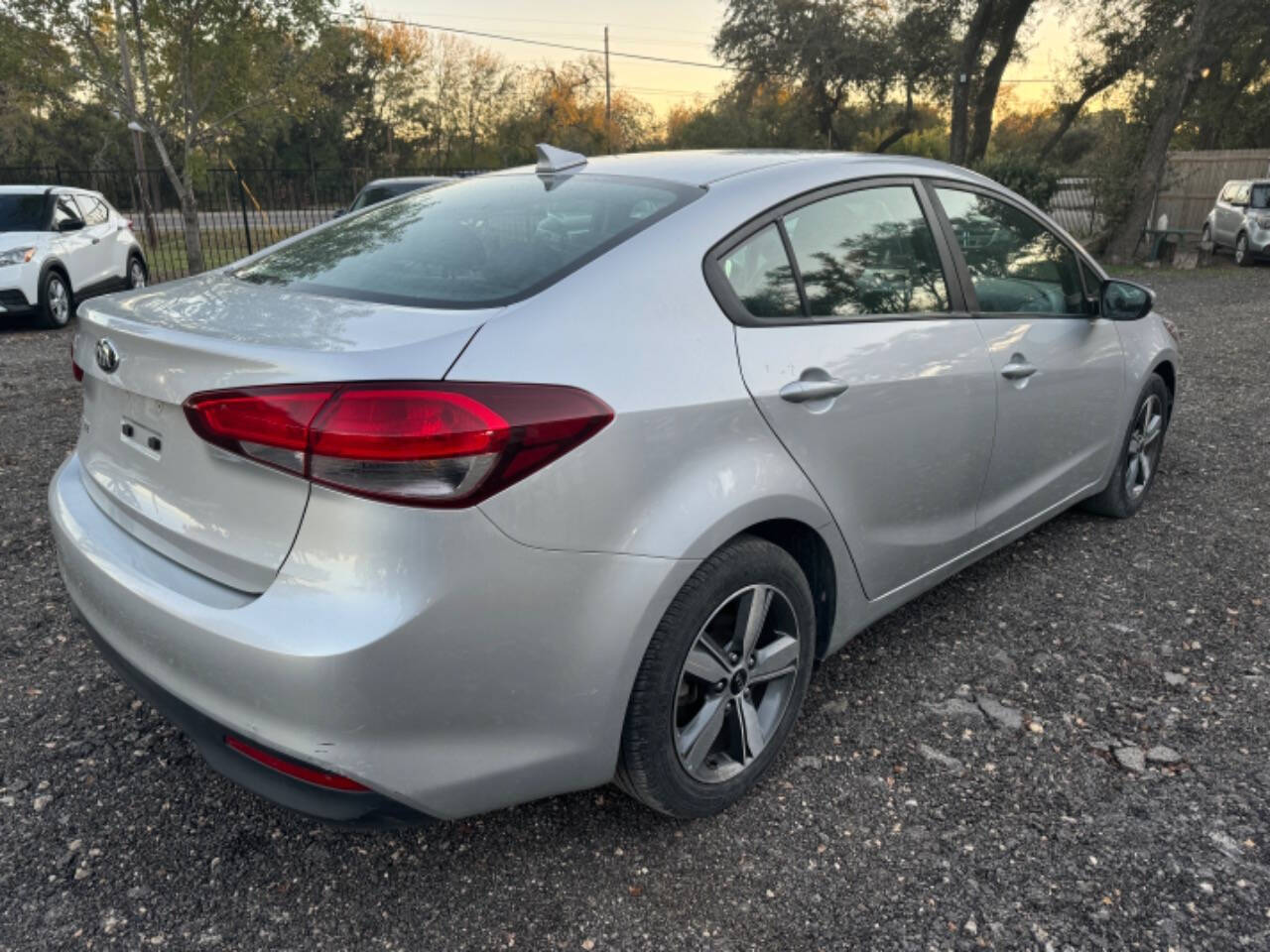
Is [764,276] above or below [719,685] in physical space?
above

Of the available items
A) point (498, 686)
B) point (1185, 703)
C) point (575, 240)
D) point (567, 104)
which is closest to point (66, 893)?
point (498, 686)

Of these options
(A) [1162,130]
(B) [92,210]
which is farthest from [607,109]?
(B) [92,210]

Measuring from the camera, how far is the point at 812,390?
2307 millimetres

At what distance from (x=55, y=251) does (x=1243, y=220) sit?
19176 millimetres

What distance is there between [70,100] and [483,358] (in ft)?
46.8

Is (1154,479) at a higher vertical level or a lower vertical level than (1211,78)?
lower

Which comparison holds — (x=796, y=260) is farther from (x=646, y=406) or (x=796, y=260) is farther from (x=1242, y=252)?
(x=1242, y=252)

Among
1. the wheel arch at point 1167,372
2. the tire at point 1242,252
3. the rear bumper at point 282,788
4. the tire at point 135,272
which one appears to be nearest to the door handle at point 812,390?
the rear bumper at point 282,788

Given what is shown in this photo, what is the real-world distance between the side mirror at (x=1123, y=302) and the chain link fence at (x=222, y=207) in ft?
48.2

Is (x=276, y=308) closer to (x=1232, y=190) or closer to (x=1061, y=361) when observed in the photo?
(x=1061, y=361)

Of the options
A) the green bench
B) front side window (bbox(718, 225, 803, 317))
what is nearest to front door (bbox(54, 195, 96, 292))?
front side window (bbox(718, 225, 803, 317))

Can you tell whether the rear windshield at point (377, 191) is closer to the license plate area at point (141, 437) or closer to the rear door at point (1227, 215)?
the license plate area at point (141, 437)

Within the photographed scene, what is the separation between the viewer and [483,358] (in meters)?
1.76

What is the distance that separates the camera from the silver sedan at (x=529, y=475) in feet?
5.56
